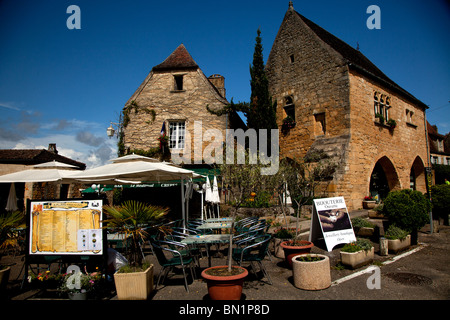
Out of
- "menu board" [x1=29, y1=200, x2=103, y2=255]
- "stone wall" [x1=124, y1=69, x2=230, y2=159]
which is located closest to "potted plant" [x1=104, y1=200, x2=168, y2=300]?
"menu board" [x1=29, y1=200, x2=103, y2=255]

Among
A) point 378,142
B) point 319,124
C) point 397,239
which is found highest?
point 319,124

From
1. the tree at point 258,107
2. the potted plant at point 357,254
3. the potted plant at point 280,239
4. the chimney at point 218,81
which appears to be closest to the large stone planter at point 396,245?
the potted plant at point 357,254

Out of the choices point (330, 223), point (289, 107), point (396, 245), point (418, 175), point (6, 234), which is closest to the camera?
point (6, 234)

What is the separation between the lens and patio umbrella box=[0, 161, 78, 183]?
8.14 m

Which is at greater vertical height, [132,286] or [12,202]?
[12,202]

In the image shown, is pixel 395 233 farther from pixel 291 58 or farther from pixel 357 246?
pixel 291 58

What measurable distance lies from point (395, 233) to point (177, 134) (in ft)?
39.1

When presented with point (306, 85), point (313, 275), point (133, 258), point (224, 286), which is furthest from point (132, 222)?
point (306, 85)

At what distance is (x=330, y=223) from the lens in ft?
23.5

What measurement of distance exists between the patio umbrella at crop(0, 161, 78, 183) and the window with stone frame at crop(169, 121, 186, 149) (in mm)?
7092

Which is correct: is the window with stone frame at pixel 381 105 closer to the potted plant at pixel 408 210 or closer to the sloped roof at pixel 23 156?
the potted plant at pixel 408 210
